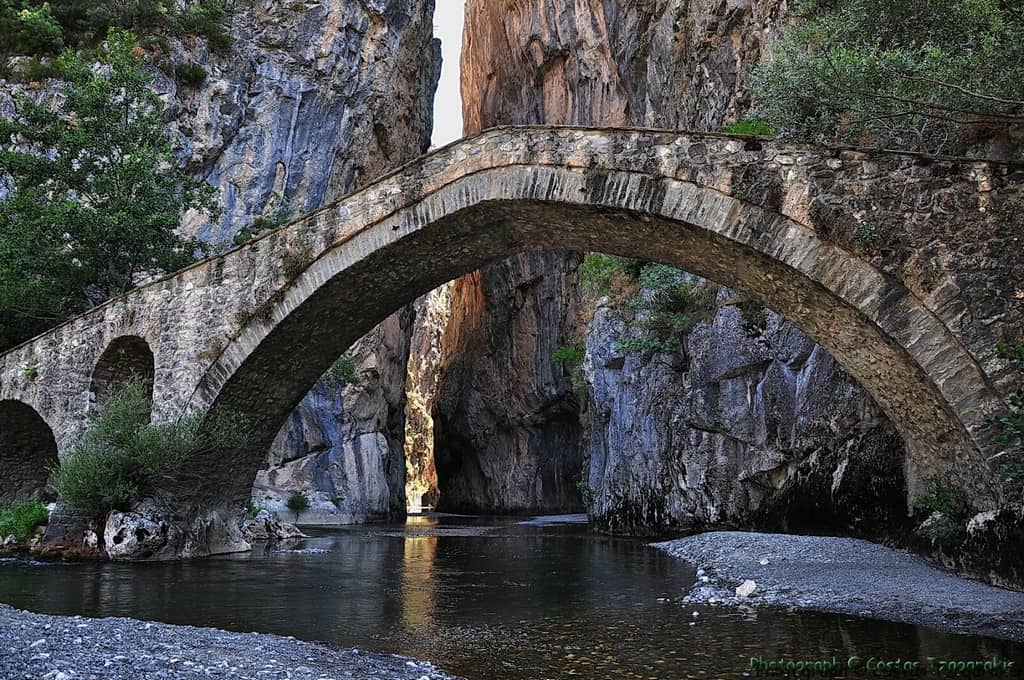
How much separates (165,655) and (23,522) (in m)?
9.91

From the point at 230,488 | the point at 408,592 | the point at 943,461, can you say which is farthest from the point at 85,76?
the point at 943,461

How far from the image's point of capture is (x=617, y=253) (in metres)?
10.7

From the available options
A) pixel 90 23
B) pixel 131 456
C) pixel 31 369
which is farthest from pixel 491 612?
pixel 90 23

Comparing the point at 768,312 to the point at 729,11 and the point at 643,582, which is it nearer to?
the point at 643,582

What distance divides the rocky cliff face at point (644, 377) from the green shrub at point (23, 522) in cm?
1109

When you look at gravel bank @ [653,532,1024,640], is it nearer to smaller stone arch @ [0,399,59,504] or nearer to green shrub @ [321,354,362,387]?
smaller stone arch @ [0,399,59,504]

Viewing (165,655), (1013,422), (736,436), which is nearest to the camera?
(165,655)

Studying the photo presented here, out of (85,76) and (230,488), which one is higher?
(85,76)

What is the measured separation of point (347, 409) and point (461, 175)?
22.1 metres

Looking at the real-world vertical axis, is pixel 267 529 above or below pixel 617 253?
below

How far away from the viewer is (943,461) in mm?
8312

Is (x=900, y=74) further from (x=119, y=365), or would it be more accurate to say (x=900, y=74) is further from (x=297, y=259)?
(x=119, y=365)

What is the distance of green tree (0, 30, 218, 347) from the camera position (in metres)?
17.8

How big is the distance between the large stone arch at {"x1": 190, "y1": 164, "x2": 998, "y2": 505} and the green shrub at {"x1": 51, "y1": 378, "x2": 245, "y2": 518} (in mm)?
498
